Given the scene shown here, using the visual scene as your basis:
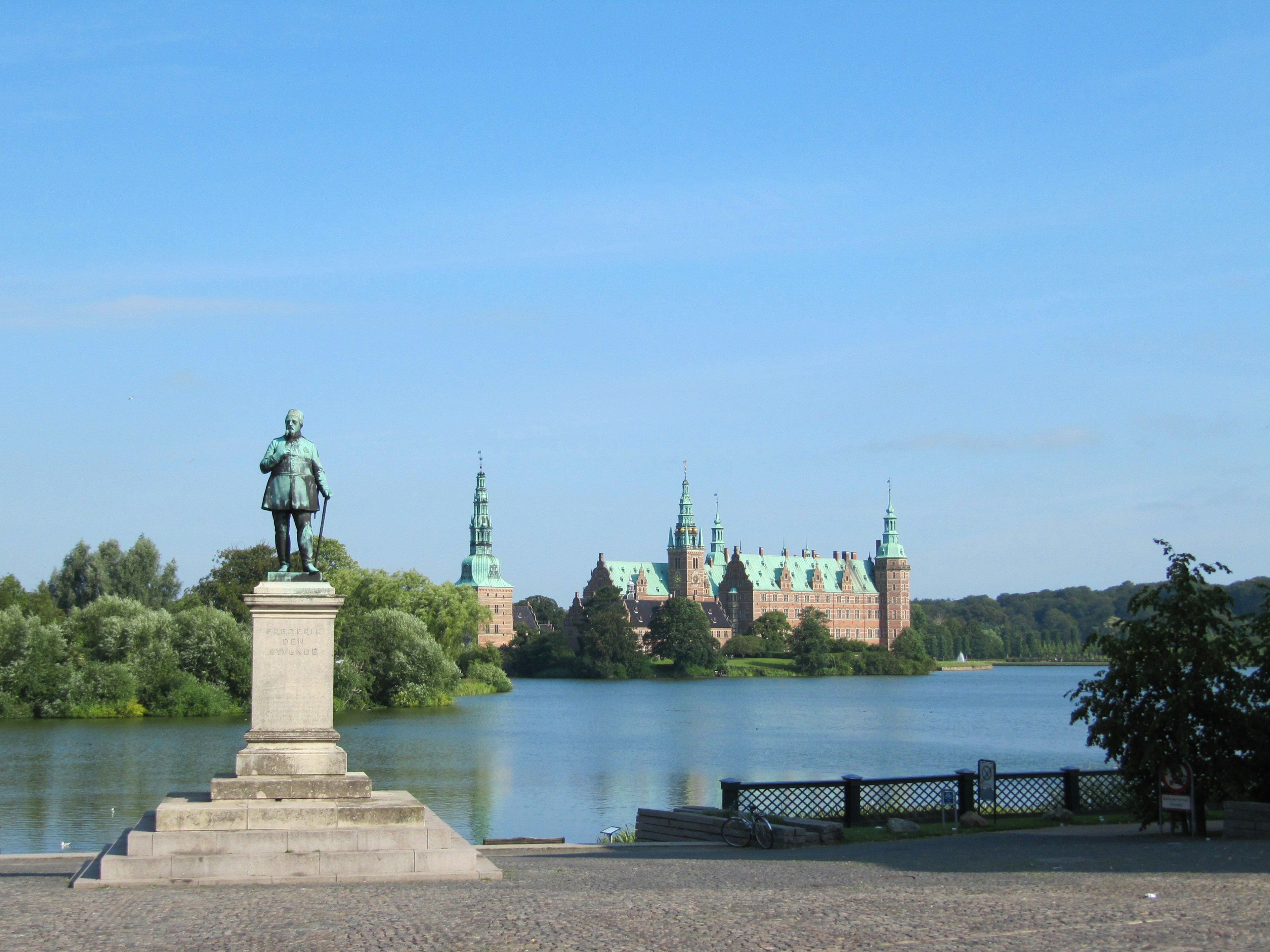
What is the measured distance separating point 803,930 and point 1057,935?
1676mm

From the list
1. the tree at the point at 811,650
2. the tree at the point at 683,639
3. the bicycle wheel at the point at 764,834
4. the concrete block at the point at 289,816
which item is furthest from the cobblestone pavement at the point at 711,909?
the tree at the point at 811,650

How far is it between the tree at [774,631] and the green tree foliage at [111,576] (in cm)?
7665

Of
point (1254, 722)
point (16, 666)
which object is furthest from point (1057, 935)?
point (16, 666)

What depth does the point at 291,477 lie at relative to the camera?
14141 millimetres

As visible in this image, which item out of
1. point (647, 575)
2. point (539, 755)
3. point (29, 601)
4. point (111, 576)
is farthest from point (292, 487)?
point (647, 575)

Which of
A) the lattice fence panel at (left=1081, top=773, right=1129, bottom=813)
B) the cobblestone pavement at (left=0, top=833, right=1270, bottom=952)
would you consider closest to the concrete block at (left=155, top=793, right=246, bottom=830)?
the cobblestone pavement at (left=0, top=833, right=1270, bottom=952)

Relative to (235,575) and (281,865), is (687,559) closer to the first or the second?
(235,575)

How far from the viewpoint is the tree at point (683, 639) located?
400 feet

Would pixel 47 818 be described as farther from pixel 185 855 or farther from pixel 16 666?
pixel 16 666

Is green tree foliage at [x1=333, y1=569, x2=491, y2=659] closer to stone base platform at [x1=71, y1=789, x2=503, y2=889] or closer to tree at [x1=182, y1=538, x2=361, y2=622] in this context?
tree at [x1=182, y1=538, x2=361, y2=622]

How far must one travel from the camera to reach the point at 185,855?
11.9 metres

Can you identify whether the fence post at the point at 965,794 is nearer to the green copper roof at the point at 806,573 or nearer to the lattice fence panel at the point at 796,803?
the lattice fence panel at the point at 796,803

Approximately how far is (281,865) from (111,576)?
69344 millimetres

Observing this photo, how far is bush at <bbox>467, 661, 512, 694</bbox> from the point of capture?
270 ft
